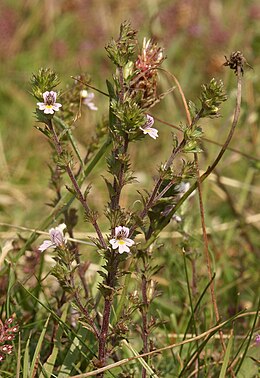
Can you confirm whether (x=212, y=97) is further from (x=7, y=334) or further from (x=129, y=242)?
(x=7, y=334)

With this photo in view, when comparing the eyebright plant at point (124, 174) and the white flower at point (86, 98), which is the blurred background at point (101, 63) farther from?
the eyebright plant at point (124, 174)

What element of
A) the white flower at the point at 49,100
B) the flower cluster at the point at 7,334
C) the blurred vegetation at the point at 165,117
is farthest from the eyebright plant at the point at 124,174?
the blurred vegetation at the point at 165,117

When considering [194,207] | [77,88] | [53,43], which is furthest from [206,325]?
[53,43]

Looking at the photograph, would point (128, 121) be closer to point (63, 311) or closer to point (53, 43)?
point (63, 311)

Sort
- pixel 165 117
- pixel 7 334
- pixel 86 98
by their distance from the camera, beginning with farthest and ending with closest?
1. pixel 165 117
2. pixel 86 98
3. pixel 7 334

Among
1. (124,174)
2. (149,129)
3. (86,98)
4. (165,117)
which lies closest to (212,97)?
(149,129)

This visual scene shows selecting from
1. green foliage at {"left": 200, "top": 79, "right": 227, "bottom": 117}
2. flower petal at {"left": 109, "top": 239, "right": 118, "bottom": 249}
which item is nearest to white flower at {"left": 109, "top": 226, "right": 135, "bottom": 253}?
flower petal at {"left": 109, "top": 239, "right": 118, "bottom": 249}

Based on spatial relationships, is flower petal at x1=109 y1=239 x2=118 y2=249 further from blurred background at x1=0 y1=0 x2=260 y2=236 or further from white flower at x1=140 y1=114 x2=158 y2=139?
blurred background at x1=0 y1=0 x2=260 y2=236

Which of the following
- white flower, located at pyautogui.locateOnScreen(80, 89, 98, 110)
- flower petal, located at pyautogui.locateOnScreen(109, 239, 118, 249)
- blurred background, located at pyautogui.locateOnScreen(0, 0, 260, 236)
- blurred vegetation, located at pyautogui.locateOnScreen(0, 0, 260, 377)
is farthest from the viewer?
blurred background, located at pyautogui.locateOnScreen(0, 0, 260, 236)
